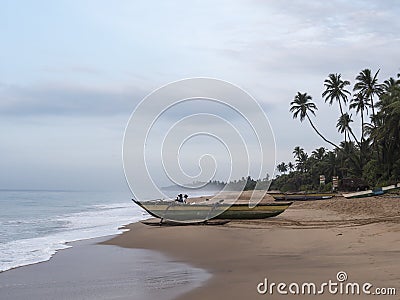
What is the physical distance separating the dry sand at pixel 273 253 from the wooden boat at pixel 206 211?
2056 millimetres

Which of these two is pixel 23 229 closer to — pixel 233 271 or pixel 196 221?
pixel 196 221

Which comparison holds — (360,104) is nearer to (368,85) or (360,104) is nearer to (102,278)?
(368,85)

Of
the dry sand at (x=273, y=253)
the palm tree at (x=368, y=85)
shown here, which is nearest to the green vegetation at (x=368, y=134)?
the palm tree at (x=368, y=85)

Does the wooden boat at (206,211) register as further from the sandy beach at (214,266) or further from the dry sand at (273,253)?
the sandy beach at (214,266)

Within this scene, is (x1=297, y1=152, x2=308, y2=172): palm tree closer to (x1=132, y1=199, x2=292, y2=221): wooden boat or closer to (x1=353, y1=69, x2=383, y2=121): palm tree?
(x1=353, y1=69, x2=383, y2=121): palm tree

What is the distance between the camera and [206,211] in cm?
2275

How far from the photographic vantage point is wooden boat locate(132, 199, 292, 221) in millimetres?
22656

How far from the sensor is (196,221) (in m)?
22.0

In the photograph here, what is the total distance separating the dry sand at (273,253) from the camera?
26.9 feet

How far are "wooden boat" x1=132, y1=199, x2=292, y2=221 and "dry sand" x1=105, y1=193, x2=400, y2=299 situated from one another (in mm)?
2056

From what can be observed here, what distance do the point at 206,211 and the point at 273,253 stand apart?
33.6 ft

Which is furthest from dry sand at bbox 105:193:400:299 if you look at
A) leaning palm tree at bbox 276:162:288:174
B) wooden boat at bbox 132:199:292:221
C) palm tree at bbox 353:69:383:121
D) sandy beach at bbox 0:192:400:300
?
leaning palm tree at bbox 276:162:288:174

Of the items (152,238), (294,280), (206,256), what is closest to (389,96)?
(152,238)

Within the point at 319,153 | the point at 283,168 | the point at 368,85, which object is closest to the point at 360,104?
the point at 368,85
